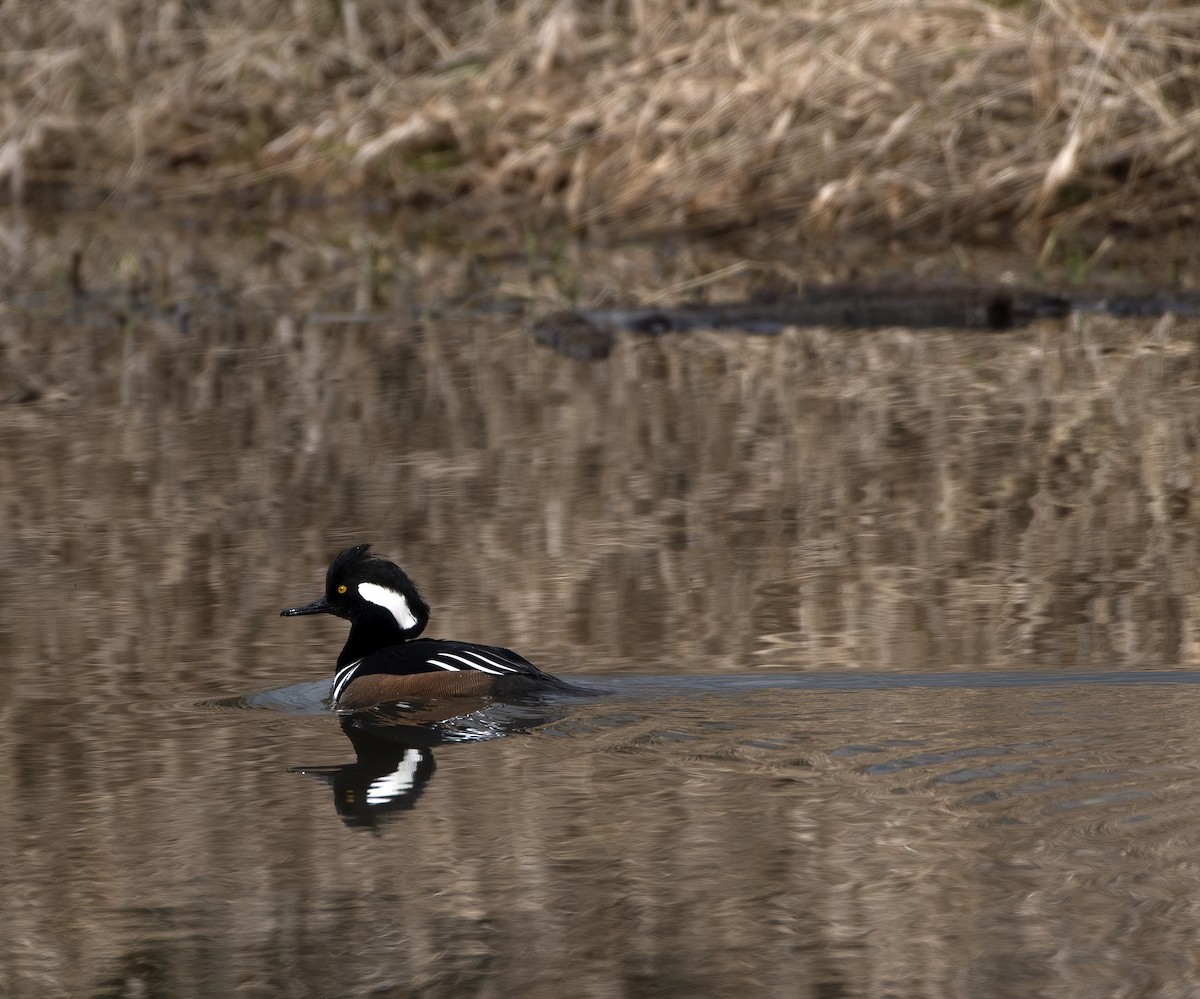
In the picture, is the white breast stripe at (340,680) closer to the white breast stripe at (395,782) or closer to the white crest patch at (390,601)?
the white crest patch at (390,601)

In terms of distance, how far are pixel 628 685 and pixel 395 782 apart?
0.73m

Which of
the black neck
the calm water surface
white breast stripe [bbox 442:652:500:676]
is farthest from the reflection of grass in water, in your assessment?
white breast stripe [bbox 442:652:500:676]

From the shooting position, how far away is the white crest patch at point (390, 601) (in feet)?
18.1

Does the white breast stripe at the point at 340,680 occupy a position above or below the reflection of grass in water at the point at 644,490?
below

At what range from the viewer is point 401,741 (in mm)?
4918

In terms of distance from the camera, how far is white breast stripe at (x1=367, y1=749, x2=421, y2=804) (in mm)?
4344

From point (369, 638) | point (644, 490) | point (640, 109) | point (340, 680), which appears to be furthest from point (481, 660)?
point (640, 109)

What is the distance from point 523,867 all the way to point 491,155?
1204cm

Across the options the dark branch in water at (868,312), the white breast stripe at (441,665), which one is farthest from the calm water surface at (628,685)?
the dark branch in water at (868,312)

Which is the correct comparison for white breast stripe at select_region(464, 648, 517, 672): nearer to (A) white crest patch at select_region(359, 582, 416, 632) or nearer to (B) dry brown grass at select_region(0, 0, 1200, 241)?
(A) white crest patch at select_region(359, 582, 416, 632)

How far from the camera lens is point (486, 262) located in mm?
13484

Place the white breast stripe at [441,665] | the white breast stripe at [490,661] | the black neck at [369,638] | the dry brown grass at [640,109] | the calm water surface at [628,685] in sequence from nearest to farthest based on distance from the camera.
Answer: the calm water surface at [628,685] < the white breast stripe at [490,661] < the white breast stripe at [441,665] < the black neck at [369,638] < the dry brown grass at [640,109]

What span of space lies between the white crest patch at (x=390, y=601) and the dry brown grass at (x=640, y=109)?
7800 millimetres

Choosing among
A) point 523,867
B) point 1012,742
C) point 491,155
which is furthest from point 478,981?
point 491,155
